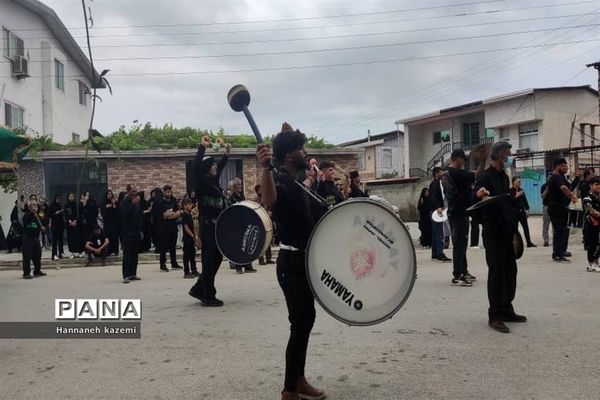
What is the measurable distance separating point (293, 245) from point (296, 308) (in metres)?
0.41

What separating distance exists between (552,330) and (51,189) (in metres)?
15.3

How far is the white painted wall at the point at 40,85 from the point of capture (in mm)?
22297

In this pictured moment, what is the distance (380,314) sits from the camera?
3516mm

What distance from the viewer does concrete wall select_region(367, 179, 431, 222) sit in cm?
2689

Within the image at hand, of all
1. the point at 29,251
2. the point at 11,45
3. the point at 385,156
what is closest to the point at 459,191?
the point at 29,251

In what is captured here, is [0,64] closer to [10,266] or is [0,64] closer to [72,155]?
[72,155]

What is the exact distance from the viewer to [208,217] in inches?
288

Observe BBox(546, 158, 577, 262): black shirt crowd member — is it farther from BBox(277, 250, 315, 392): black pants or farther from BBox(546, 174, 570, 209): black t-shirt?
BBox(277, 250, 315, 392): black pants

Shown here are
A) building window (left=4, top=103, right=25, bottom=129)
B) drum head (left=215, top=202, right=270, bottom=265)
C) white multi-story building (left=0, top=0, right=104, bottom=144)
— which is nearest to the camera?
drum head (left=215, top=202, right=270, bottom=265)

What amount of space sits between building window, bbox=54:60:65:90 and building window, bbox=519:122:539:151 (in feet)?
85.4

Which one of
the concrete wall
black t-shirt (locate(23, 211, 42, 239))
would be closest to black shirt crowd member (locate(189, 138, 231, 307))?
black t-shirt (locate(23, 211, 42, 239))

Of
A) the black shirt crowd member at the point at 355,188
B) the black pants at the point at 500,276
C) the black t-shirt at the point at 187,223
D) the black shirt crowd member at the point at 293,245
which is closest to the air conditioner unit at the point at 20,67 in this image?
the black t-shirt at the point at 187,223

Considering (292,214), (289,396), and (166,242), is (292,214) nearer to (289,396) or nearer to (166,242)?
(289,396)

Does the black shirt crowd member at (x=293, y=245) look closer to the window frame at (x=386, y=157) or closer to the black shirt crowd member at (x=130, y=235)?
the black shirt crowd member at (x=130, y=235)
